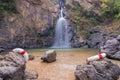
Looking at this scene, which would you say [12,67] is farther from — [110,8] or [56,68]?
[110,8]

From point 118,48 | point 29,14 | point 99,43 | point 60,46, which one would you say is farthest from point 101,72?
point 29,14

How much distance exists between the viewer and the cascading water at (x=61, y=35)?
108ft

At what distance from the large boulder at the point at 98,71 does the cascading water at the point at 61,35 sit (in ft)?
62.0

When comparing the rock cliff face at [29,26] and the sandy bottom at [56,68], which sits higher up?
the rock cliff face at [29,26]

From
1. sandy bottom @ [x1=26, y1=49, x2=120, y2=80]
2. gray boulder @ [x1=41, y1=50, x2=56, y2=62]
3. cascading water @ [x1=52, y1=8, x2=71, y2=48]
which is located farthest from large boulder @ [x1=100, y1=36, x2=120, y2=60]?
cascading water @ [x1=52, y1=8, x2=71, y2=48]

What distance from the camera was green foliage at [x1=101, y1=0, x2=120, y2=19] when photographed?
33.8 m

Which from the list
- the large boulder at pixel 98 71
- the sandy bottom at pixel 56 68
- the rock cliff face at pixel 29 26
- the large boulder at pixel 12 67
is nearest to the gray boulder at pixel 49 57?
the sandy bottom at pixel 56 68

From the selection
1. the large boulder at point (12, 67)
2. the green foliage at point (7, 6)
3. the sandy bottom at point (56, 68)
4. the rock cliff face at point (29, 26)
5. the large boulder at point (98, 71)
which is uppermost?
the green foliage at point (7, 6)

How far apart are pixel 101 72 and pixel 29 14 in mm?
21830

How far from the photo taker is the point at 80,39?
32.4 metres

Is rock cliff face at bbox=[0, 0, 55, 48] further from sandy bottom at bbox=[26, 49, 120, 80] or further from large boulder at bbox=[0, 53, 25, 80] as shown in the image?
large boulder at bbox=[0, 53, 25, 80]

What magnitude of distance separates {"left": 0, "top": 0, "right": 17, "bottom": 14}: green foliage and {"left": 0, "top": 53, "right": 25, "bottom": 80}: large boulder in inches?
786

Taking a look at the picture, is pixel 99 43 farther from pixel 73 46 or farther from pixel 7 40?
pixel 7 40

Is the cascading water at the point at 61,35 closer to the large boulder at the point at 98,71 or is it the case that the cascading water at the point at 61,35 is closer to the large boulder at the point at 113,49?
the large boulder at the point at 113,49
